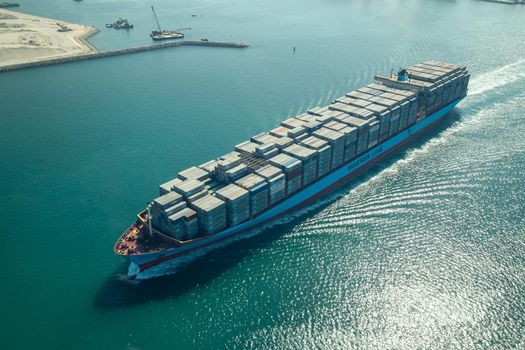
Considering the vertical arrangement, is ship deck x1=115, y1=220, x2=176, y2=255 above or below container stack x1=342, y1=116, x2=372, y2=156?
below

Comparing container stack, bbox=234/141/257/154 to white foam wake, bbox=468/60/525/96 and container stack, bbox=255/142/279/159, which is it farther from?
white foam wake, bbox=468/60/525/96

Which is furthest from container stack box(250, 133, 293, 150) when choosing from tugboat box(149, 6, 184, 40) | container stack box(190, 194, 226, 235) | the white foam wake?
tugboat box(149, 6, 184, 40)

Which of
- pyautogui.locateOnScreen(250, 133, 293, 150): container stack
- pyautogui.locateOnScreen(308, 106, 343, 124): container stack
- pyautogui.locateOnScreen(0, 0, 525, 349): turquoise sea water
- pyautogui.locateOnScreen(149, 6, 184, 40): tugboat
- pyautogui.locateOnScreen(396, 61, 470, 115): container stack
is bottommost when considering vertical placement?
pyautogui.locateOnScreen(0, 0, 525, 349): turquoise sea water

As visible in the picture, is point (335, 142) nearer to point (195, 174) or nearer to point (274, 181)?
point (274, 181)

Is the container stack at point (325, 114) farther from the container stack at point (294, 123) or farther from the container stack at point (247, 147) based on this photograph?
the container stack at point (247, 147)

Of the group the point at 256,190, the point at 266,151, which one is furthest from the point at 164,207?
the point at 266,151

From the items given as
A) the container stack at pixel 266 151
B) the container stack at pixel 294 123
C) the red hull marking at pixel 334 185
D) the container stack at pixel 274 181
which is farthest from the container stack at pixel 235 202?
the container stack at pixel 294 123
